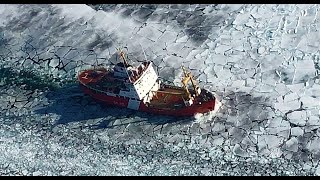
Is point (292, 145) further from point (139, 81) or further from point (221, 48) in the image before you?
point (221, 48)

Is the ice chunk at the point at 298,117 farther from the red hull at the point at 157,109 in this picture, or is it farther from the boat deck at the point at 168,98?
the boat deck at the point at 168,98

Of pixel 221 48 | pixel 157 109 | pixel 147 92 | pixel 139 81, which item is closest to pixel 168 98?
pixel 157 109

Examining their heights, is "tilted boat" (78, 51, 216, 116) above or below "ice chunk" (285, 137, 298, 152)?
above

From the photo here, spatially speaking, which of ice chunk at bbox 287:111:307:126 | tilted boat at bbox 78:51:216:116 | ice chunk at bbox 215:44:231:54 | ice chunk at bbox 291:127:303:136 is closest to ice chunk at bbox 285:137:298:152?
ice chunk at bbox 291:127:303:136

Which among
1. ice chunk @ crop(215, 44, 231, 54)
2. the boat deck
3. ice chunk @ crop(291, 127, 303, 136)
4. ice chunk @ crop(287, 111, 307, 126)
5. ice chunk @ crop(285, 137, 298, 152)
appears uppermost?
ice chunk @ crop(215, 44, 231, 54)

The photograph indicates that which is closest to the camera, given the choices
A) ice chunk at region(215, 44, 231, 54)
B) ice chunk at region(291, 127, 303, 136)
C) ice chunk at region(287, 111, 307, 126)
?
ice chunk at region(291, 127, 303, 136)

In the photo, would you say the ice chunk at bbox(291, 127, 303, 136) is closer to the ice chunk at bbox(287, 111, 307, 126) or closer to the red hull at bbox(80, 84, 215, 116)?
the ice chunk at bbox(287, 111, 307, 126)

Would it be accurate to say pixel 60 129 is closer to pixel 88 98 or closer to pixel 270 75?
pixel 88 98
